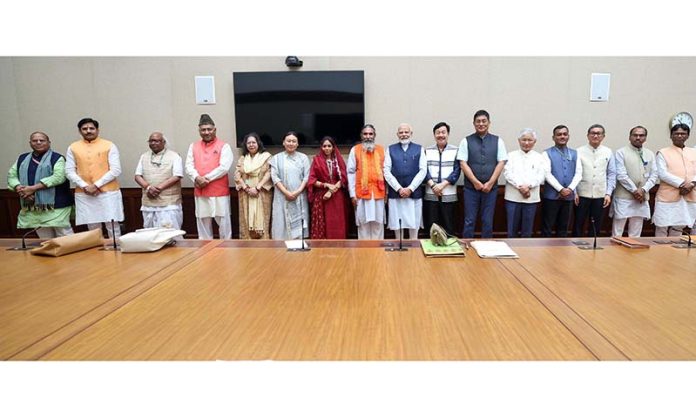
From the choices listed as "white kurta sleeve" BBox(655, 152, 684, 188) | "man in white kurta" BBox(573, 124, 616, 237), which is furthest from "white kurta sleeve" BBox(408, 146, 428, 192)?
"white kurta sleeve" BBox(655, 152, 684, 188)

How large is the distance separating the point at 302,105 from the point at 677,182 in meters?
4.08

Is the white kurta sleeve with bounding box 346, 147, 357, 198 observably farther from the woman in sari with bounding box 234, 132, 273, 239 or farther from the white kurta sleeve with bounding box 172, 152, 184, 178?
the white kurta sleeve with bounding box 172, 152, 184, 178

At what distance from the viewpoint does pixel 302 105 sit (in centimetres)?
485

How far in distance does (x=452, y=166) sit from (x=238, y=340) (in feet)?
11.6

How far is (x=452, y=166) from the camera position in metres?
4.29

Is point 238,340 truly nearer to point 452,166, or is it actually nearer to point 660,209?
point 452,166

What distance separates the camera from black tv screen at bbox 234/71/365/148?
4.81 metres

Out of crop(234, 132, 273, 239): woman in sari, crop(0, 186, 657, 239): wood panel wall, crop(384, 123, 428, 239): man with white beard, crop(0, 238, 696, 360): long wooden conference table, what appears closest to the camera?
crop(0, 238, 696, 360): long wooden conference table

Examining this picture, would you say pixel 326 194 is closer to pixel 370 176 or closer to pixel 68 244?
pixel 370 176

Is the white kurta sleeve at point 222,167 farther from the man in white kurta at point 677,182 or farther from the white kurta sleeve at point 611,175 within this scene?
the man in white kurta at point 677,182

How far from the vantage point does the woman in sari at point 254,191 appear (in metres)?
4.33

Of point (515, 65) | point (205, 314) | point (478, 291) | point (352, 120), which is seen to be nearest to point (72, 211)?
point (352, 120)

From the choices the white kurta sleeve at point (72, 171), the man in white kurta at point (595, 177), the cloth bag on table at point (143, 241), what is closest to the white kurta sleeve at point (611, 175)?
the man in white kurta at point (595, 177)

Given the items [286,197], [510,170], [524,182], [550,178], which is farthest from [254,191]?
[550,178]
